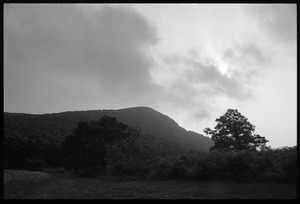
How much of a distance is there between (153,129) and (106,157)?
6921 centimetres

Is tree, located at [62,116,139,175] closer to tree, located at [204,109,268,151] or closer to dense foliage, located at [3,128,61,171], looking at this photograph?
dense foliage, located at [3,128,61,171]

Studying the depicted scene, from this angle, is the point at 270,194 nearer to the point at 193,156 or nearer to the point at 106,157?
the point at 193,156

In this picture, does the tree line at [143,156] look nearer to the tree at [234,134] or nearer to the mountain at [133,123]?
the tree at [234,134]

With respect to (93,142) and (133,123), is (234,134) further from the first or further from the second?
(133,123)

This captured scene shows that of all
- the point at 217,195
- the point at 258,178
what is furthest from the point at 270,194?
the point at 258,178

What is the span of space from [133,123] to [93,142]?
6496 cm

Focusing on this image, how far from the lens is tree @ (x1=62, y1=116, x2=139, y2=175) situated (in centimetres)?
2314

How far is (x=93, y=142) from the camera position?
79.2 feet

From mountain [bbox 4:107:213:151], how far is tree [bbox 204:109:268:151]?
15.1 meters

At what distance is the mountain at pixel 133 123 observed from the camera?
4941 cm

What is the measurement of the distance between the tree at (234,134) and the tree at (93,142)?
1499 cm

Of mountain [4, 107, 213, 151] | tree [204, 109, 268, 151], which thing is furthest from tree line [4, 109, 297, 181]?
mountain [4, 107, 213, 151]

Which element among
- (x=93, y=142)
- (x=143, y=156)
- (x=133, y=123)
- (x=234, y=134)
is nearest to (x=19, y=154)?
(x=93, y=142)

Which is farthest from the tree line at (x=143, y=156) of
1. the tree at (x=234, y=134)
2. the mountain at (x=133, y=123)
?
the mountain at (x=133, y=123)
